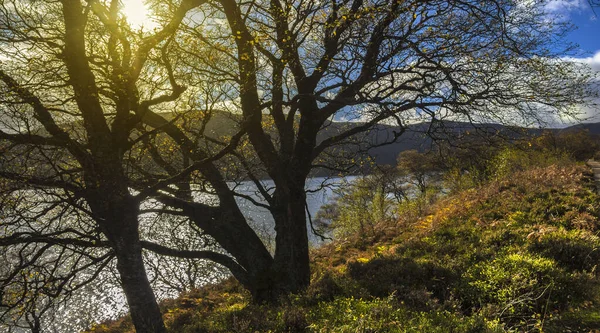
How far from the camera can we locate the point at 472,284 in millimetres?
6152

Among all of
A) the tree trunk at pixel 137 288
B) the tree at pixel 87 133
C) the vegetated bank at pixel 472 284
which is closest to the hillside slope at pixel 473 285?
the vegetated bank at pixel 472 284

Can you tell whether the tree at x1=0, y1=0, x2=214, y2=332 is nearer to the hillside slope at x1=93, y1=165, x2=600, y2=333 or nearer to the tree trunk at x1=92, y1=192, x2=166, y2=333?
the tree trunk at x1=92, y1=192, x2=166, y2=333

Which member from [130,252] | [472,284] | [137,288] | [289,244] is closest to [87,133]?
[130,252]

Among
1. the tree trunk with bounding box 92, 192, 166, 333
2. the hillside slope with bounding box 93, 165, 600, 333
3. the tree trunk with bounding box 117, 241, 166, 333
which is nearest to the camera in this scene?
the hillside slope with bounding box 93, 165, 600, 333

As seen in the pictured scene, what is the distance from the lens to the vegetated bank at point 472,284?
489 centimetres

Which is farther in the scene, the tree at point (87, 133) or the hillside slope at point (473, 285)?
the tree at point (87, 133)

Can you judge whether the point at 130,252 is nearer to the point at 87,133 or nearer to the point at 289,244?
the point at 87,133

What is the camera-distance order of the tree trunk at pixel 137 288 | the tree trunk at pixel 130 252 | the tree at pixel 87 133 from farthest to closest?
the tree trunk at pixel 137 288 → the tree trunk at pixel 130 252 → the tree at pixel 87 133

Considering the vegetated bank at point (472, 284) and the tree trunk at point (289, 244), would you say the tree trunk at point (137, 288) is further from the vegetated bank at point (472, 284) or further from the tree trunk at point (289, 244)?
the tree trunk at point (289, 244)

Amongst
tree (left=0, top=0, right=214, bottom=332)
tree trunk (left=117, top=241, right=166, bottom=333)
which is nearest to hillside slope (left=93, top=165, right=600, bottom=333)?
tree trunk (left=117, top=241, right=166, bottom=333)

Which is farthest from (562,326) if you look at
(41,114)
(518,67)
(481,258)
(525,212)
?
(41,114)

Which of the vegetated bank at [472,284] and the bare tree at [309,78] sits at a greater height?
the bare tree at [309,78]

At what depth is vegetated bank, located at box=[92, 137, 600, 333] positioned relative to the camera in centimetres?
489

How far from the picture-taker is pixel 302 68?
9523 millimetres
